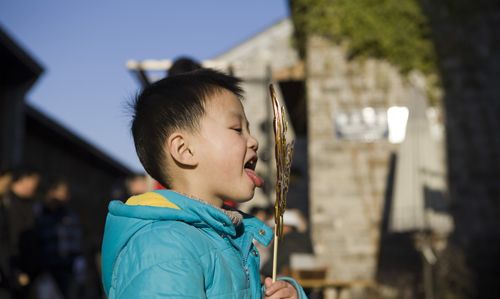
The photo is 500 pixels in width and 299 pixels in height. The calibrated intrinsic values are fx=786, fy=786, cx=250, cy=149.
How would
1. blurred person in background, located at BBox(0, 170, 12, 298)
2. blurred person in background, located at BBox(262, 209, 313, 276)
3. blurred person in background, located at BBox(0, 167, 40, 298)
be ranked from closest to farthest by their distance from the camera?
1. blurred person in background, located at BBox(0, 170, 12, 298)
2. blurred person in background, located at BBox(0, 167, 40, 298)
3. blurred person in background, located at BBox(262, 209, 313, 276)

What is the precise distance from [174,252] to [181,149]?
35 cm

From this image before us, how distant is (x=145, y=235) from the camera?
1.69 m

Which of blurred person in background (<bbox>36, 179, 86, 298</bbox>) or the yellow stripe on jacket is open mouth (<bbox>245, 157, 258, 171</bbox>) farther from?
blurred person in background (<bbox>36, 179, 86, 298</bbox>)

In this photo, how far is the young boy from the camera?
1687mm

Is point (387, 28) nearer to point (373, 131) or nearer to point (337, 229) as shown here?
point (373, 131)

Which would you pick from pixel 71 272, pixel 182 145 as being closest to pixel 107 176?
pixel 71 272

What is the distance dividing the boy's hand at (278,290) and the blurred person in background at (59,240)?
5557mm

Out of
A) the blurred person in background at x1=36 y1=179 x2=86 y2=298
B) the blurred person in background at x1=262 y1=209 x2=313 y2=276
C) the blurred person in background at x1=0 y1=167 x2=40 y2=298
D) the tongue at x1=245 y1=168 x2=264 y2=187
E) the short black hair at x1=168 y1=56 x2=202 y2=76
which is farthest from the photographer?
the blurred person in background at x1=36 y1=179 x2=86 y2=298

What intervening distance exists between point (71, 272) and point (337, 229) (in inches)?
172

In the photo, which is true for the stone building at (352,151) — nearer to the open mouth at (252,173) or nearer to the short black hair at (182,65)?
the short black hair at (182,65)

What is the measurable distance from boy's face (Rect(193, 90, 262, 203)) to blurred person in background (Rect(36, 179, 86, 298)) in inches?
217

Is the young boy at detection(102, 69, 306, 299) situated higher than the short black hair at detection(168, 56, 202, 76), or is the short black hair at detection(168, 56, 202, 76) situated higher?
the short black hair at detection(168, 56, 202, 76)

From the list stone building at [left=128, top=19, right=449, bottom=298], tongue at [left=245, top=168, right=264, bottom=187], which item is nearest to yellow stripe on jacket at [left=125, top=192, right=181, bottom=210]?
tongue at [left=245, top=168, right=264, bottom=187]

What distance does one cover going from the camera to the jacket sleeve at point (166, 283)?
1.59 meters
